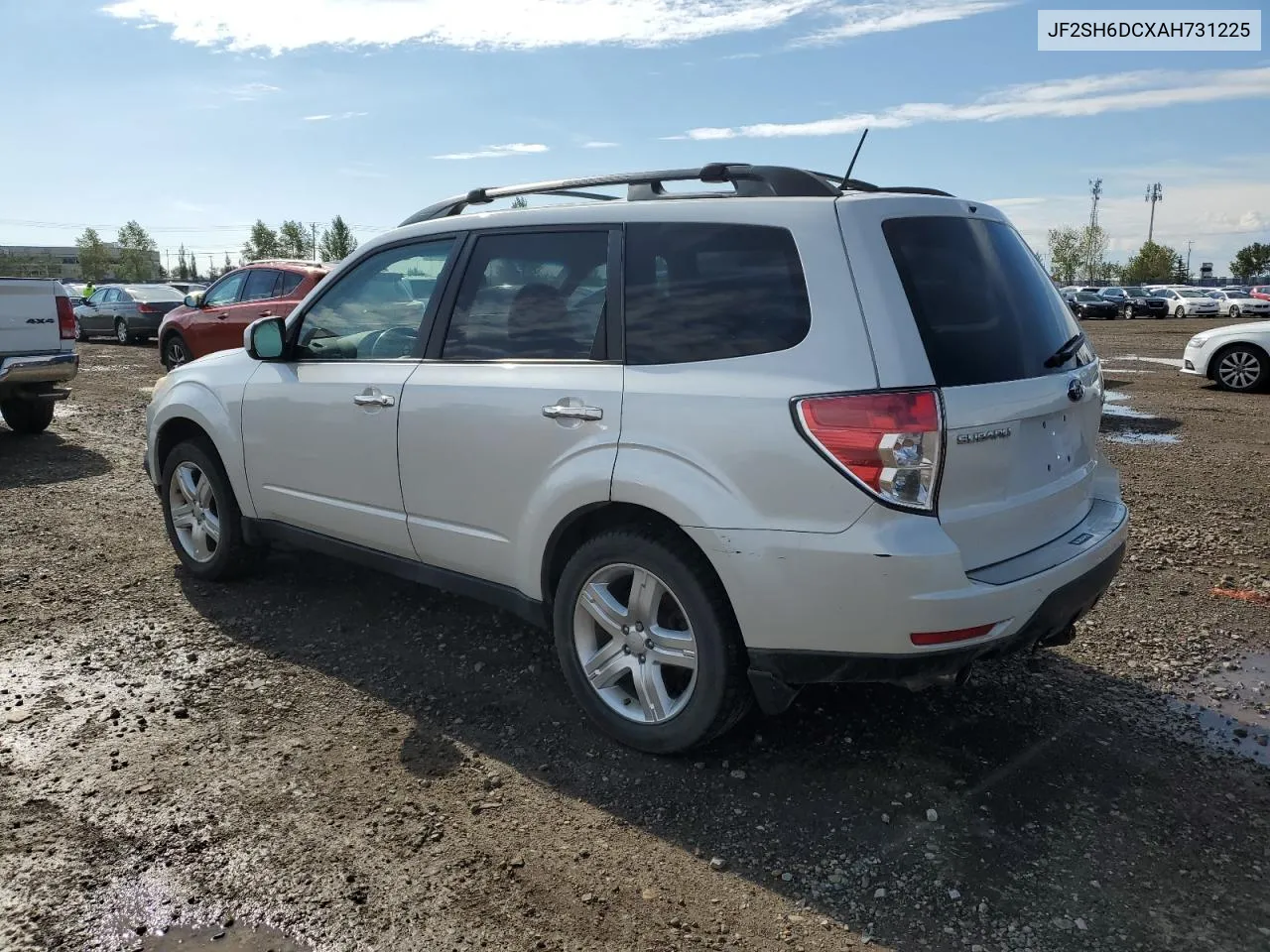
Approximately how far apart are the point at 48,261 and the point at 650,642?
158847 millimetres

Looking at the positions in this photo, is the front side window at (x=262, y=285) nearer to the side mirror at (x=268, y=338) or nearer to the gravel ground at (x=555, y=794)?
the gravel ground at (x=555, y=794)

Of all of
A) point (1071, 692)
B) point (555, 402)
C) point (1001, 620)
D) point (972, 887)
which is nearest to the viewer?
point (972, 887)

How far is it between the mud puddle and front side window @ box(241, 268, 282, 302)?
38.6 feet

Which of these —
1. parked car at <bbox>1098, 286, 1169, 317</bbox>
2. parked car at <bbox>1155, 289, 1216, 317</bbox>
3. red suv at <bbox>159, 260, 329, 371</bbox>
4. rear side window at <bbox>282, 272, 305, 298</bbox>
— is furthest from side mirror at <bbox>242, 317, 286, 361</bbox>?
parked car at <bbox>1098, 286, 1169, 317</bbox>

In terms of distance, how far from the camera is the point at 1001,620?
2.88 metres

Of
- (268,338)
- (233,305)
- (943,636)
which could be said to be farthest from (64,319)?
(943,636)

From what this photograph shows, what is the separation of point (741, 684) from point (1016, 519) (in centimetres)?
98

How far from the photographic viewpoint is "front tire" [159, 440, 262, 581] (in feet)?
16.5

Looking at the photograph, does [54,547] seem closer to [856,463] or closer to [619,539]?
[619,539]

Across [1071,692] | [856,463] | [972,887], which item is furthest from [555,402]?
[1071,692]

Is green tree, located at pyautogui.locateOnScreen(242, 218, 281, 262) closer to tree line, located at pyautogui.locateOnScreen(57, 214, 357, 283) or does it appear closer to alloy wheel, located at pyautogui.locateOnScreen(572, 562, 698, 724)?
tree line, located at pyautogui.locateOnScreen(57, 214, 357, 283)

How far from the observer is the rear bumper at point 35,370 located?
916 cm

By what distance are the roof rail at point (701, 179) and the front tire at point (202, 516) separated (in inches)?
75.7

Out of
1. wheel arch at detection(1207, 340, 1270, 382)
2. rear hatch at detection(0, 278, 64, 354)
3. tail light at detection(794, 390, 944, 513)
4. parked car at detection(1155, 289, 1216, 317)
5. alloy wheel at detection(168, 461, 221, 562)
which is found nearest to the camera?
tail light at detection(794, 390, 944, 513)
